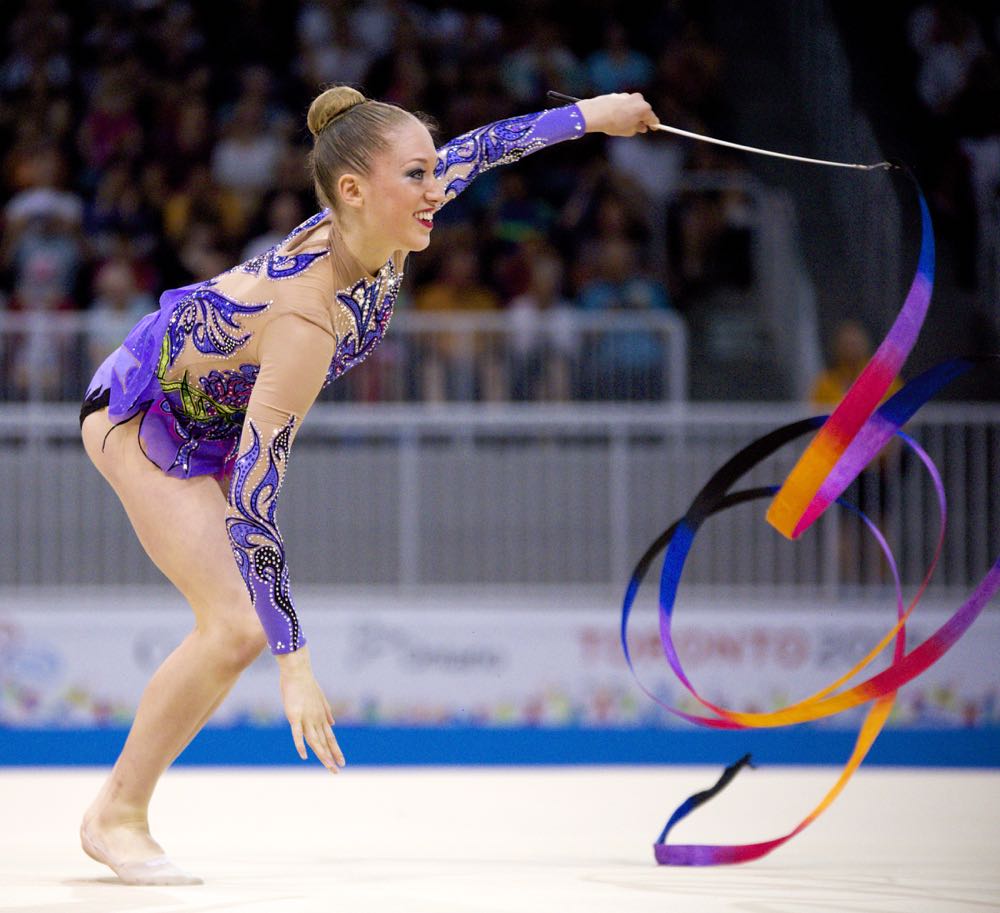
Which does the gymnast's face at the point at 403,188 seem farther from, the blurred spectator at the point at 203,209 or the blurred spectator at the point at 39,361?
the blurred spectator at the point at 203,209

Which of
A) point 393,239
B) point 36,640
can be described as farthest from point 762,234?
point 393,239

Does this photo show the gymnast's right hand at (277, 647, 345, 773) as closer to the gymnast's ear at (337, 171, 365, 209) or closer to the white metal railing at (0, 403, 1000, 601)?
the gymnast's ear at (337, 171, 365, 209)

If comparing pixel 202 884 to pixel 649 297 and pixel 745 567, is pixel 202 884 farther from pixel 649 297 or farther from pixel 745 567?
pixel 649 297

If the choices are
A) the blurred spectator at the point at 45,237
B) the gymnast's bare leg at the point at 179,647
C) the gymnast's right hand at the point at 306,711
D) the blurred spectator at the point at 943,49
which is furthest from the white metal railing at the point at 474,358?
the gymnast's right hand at the point at 306,711

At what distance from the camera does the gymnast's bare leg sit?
274 centimetres

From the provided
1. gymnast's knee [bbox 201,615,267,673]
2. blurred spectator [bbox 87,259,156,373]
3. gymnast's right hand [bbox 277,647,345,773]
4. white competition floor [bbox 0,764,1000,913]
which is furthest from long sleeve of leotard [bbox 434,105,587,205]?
blurred spectator [bbox 87,259,156,373]

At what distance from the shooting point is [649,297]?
23.1 ft

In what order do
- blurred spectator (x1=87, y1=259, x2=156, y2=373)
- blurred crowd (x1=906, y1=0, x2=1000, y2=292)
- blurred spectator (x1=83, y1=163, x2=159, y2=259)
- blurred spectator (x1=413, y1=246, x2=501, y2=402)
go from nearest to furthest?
blurred spectator (x1=87, y1=259, x2=156, y2=373) → blurred spectator (x1=413, y1=246, x2=501, y2=402) → blurred crowd (x1=906, y1=0, x2=1000, y2=292) → blurred spectator (x1=83, y1=163, x2=159, y2=259)

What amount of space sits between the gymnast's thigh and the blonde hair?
570 millimetres

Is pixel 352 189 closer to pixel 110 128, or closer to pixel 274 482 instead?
pixel 274 482

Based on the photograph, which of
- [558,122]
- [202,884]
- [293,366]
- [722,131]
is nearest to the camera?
[293,366]

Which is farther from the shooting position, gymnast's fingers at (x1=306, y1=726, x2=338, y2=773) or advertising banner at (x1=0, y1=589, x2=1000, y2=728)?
advertising banner at (x1=0, y1=589, x2=1000, y2=728)

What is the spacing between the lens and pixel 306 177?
7484mm

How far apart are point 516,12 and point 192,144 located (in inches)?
77.8
